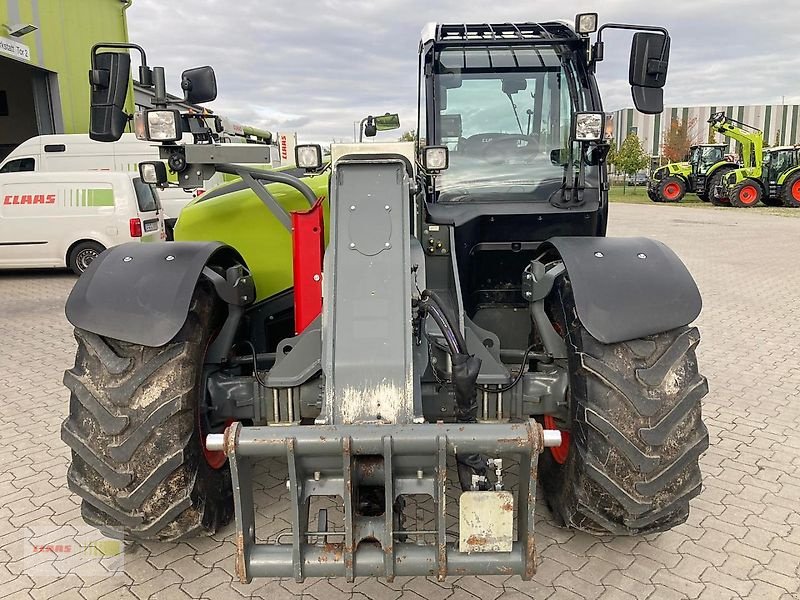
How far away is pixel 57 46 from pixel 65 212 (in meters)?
7.60

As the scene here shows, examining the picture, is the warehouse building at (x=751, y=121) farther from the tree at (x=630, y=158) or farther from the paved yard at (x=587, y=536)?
the paved yard at (x=587, y=536)

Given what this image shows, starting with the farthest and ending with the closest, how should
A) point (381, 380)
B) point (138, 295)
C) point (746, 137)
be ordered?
1. point (746, 137)
2. point (138, 295)
3. point (381, 380)

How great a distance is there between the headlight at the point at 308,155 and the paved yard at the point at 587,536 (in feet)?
6.21

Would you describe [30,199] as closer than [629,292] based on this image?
No

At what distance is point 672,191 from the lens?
31734 millimetres

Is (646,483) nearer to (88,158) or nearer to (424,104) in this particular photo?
(424,104)

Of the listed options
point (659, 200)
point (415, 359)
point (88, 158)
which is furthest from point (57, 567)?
point (659, 200)

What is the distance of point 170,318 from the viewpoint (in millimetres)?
2893

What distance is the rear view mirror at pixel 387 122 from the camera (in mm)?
Result: 4391

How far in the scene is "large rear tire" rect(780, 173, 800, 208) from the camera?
87.8 ft

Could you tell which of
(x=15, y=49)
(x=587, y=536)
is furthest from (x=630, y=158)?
(x=587, y=536)

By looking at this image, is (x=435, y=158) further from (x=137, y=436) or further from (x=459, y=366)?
(x=137, y=436)

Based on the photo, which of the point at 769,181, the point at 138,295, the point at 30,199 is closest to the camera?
the point at 138,295

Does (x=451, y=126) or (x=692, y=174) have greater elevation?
(x=451, y=126)
